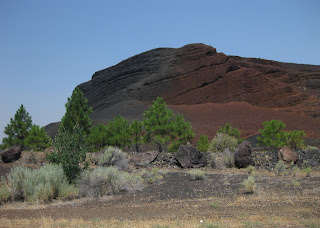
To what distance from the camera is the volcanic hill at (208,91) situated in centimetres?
6831

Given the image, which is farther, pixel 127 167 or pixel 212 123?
pixel 212 123

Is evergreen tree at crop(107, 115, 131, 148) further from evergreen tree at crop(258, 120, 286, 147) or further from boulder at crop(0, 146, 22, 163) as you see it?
evergreen tree at crop(258, 120, 286, 147)

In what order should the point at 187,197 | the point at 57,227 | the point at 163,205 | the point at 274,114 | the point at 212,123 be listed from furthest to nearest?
the point at 274,114 → the point at 212,123 → the point at 187,197 → the point at 163,205 → the point at 57,227

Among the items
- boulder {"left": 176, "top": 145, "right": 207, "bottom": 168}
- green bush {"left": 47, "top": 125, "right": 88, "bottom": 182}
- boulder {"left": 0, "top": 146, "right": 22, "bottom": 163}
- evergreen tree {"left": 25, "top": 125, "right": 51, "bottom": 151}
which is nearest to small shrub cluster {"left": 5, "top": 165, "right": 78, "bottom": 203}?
green bush {"left": 47, "top": 125, "right": 88, "bottom": 182}

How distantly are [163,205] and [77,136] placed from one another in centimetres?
648

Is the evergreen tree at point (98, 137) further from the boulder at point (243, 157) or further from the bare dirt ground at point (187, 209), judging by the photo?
the bare dirt ground at point (187, 209)

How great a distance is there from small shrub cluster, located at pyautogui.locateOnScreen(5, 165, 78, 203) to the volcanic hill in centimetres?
4624

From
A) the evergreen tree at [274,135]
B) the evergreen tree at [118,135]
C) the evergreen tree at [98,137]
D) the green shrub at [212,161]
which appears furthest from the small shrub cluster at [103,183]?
the evergreen tree at [98,137]

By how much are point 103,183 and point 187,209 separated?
5.10 metres

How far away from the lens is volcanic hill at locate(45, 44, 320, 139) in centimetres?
6831

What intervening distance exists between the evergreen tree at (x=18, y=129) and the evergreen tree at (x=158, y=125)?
14096mm

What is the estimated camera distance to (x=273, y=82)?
84.2 meters

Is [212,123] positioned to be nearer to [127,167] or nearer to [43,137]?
[43,137]

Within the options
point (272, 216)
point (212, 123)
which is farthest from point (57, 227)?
point (212, 123)
